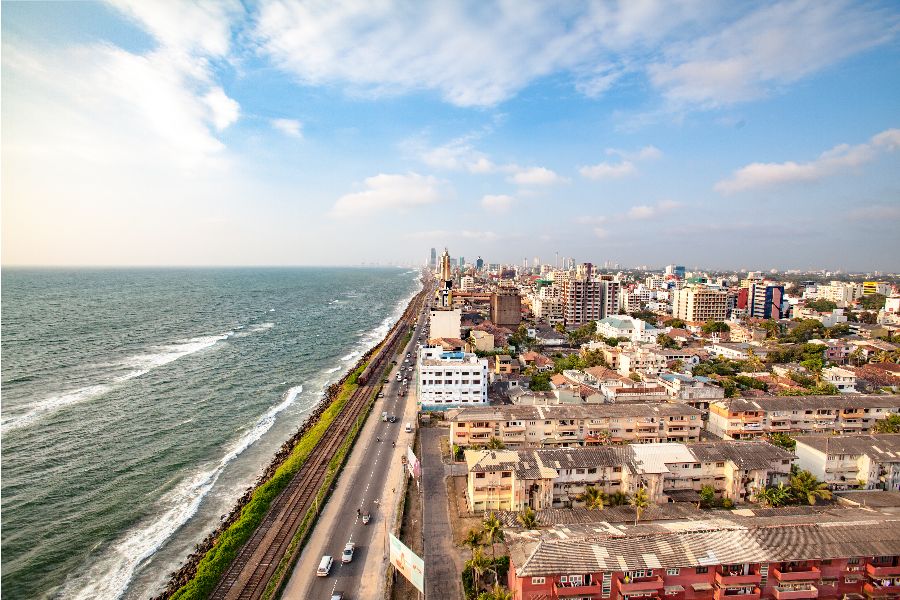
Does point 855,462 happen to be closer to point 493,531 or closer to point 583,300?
point 493,531

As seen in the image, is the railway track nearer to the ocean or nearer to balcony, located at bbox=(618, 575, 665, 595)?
the ocean

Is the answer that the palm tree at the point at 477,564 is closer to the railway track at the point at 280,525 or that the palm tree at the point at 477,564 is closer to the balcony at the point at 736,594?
the balcony at the point at 736,594

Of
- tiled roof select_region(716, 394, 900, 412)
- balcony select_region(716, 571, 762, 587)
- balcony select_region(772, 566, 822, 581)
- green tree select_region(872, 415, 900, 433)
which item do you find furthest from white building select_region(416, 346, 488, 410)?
green tree select_region(872, 415, 900, 433)

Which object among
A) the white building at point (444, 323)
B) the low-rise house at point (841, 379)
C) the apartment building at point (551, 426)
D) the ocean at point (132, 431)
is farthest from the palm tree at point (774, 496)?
the white building at point (444, 323)

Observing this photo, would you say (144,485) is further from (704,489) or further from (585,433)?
(704,489)

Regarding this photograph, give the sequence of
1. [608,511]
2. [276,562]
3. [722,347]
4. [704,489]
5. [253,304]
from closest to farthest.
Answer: [276,562], [608,511], [704,489], [722,347], [253,304]

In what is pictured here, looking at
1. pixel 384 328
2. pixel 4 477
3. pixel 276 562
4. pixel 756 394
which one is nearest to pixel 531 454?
pixel 276 562
